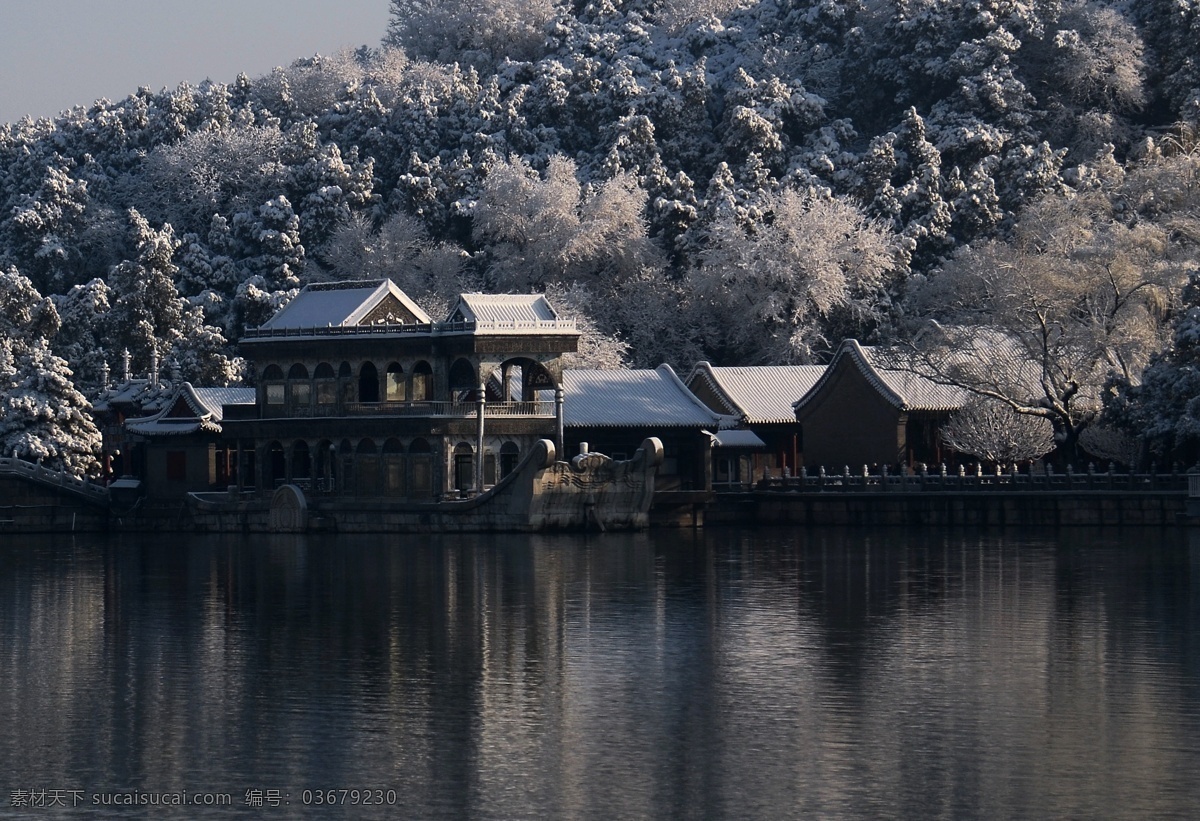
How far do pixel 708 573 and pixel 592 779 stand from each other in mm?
28714

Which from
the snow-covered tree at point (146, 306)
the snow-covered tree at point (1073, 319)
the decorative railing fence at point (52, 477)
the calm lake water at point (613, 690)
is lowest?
the calm lake water at point (613, 690)

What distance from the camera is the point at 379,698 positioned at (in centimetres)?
3347

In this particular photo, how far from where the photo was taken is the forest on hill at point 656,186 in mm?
105812

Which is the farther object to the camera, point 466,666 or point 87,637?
point 87,637

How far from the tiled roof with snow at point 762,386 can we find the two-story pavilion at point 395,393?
9820mm

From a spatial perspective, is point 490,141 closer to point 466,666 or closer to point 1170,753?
point 466,666

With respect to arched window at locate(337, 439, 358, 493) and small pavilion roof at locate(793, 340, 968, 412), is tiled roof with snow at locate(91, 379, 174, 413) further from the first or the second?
small pavilion roof at locate(793, 340, 968, 412)

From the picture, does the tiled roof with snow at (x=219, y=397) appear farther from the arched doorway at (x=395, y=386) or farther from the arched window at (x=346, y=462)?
the arched doorway at (x=395, y=386)

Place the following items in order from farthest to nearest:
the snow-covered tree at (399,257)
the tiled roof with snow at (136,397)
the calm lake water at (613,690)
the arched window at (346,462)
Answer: the snow-covered tree at (399,257) → the tiled roof with snow at (136,397) → the arched window at (346,462) → the calm lake water at (613,690)

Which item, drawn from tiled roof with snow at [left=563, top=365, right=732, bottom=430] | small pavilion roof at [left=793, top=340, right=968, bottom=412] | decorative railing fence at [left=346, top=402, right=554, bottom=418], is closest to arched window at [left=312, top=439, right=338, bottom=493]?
decorative railing fence at [left=346, top=402, right=554, bottom=418]

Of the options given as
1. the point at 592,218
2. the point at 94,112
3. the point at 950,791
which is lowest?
the point at 950,791

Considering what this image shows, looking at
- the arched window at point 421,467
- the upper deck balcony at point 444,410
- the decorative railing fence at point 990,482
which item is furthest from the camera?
the arched window at point 421,467

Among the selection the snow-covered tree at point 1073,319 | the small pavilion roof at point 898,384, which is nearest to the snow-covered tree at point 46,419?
the small pavilion roof at point 898,384

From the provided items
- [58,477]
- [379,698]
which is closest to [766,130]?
[58,477]
